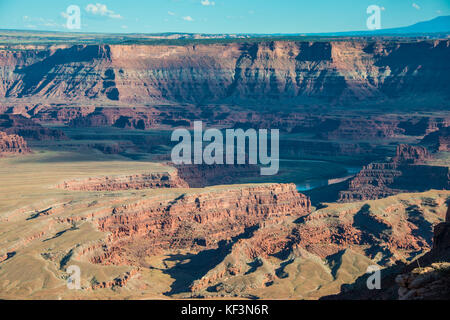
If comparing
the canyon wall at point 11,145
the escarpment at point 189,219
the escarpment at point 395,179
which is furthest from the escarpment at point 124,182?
the canyon wall at point 11,145

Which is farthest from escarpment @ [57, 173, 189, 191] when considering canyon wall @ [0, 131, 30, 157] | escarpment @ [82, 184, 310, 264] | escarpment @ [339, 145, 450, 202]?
canyon wall @ [0, 131, 30, 157]

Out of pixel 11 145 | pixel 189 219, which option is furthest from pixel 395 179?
pixel 11 145

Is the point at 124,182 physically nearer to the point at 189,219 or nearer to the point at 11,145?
the point at 189,219

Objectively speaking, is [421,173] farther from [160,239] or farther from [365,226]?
[160,239]

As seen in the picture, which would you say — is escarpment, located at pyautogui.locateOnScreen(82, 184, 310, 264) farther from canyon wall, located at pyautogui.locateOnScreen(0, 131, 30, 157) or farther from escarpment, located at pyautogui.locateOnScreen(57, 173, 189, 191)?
canyon wall, located at pyautogui.locateOnScreen(0, 131, 30, 157)

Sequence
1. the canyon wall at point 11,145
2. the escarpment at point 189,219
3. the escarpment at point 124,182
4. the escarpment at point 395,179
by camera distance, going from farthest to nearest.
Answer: the canyon wall at point 11,145 → the escarpment at point 395,179 → the escarpment at point 124,182 → the escarpment at point 189,219

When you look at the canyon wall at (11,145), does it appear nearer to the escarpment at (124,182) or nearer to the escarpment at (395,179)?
the escarpment at (124,182)

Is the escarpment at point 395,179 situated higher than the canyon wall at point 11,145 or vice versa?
the canyon wall at point 11,145
